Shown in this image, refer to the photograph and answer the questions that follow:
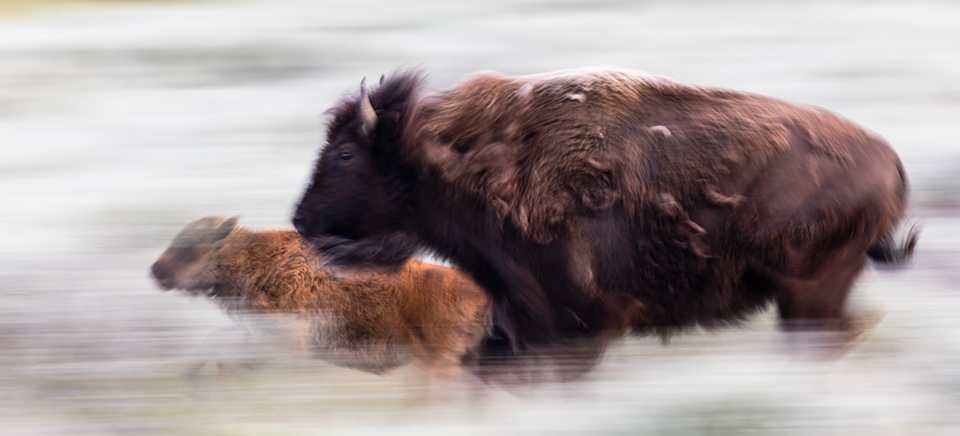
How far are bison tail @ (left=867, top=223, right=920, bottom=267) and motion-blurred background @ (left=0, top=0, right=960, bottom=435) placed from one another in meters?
0.14

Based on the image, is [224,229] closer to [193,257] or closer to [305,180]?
[193,257]

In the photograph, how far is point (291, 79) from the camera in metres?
5.59

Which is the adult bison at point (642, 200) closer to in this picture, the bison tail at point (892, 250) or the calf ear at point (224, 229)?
the bison tail at point (892, 250)

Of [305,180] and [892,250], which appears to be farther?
[305,180]

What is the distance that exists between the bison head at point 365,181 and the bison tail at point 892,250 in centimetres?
148

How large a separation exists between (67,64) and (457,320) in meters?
3.97

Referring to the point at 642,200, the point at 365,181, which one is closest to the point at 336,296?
the point at 365,181

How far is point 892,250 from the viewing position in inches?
108

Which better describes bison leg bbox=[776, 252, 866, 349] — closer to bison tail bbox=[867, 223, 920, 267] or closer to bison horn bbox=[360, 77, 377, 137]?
bison tail bbox=[867, 223, 920, 267]

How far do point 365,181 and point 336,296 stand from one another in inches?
29.2

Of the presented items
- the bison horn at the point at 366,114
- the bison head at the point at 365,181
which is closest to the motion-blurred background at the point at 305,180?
the bison head at the point at 365,181

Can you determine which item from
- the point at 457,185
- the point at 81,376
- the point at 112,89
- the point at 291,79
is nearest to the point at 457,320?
the point at 457,185

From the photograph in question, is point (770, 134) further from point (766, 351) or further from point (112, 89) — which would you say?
point (112, 89)

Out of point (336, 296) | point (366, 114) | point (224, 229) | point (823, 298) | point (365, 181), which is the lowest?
point (336, 296)
